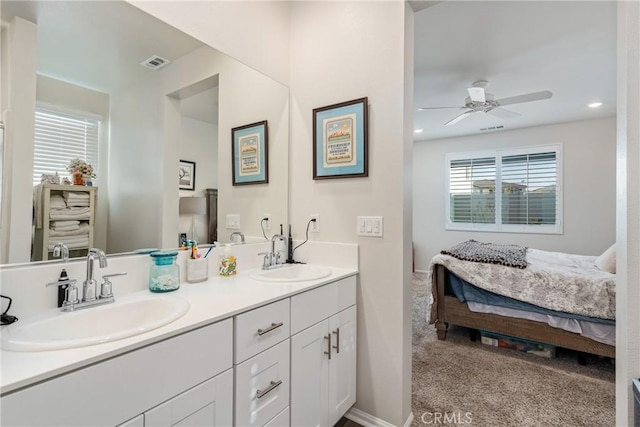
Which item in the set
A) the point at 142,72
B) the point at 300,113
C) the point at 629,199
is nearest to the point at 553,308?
the point at 629,199

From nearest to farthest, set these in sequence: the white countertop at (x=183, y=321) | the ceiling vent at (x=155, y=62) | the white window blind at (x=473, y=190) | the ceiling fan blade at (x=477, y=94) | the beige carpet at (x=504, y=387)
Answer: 1. the white countertop at (x=183, y=321)
2. the ceiling vent at (x=155, y=62)
3. the beige carpet at (x=504, y=387)
4. the ceiling fan blade at (x=477, y=94)
5. the white window blind at (x=473, y=190)

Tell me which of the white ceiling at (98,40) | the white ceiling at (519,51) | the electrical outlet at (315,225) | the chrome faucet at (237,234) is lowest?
the chrome faucet at (237,234)

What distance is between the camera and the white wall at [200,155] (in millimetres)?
1594

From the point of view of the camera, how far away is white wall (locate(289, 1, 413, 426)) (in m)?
1.61

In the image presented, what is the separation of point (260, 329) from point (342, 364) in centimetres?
68

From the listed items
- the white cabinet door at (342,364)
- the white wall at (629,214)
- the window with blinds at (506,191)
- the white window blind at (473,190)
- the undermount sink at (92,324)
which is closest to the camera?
the undermount sink at (92,324)

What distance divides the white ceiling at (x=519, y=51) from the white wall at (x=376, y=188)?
0.39 meters

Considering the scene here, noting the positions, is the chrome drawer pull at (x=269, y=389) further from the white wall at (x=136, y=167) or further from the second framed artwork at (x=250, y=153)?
the second framed artwork at (x=250, y=153)

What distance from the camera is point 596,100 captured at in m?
3.63

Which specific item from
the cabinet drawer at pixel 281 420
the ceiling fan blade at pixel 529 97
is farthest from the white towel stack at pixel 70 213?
the ceiling fan blade at pixel 529 97

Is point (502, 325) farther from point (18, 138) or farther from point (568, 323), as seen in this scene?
point (18, 138)

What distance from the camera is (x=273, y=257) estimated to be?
187cm

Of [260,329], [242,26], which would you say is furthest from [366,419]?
[242,26]

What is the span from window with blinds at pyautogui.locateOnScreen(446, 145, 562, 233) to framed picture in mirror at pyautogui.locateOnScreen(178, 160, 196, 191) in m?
4.94
